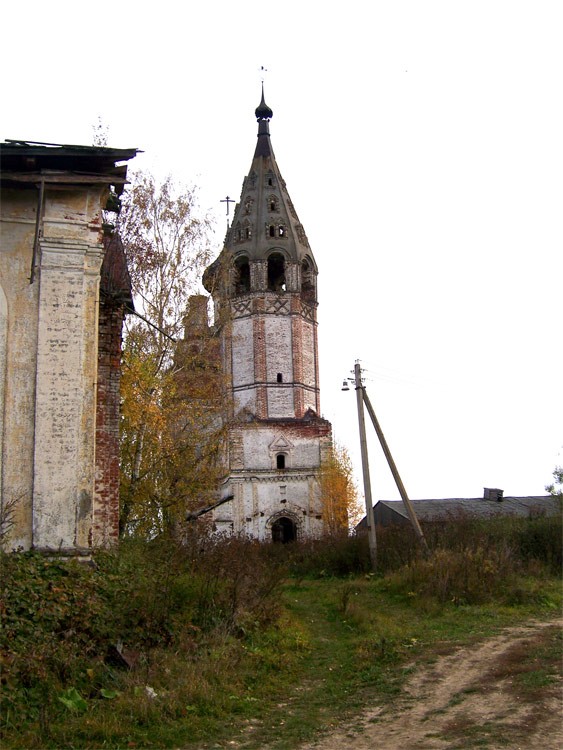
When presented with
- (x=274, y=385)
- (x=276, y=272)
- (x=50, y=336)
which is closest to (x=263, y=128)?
(x=276, y=272)

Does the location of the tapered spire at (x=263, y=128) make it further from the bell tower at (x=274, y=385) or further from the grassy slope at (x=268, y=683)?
the grassy slope at (x=268, y=683)

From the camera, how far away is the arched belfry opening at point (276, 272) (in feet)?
129

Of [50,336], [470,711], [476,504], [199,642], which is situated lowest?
[470,711]

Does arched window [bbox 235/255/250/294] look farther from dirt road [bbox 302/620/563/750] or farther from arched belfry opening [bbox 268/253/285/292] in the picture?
dirt road [bbox 302/620/563/750]

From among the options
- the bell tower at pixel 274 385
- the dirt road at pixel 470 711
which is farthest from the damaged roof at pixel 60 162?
the bell tower at pixel 274 385

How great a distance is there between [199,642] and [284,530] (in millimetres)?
28977

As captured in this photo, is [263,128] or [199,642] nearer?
[199,642]

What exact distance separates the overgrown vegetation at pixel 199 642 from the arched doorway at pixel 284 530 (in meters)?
22.5

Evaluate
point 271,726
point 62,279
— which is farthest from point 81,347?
point 271,726

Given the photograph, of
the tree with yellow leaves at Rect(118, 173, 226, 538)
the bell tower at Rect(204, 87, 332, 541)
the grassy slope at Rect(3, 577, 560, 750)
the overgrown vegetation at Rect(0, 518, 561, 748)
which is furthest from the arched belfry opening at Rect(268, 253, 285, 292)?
the grassy slope at Rect(3, 577, 560, 750)

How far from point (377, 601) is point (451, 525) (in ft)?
18.8

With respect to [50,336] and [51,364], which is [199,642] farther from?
[50,336]

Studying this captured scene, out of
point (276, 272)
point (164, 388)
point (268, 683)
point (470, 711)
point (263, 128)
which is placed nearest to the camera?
point (470, 711)

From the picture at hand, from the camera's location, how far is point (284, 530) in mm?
36750
